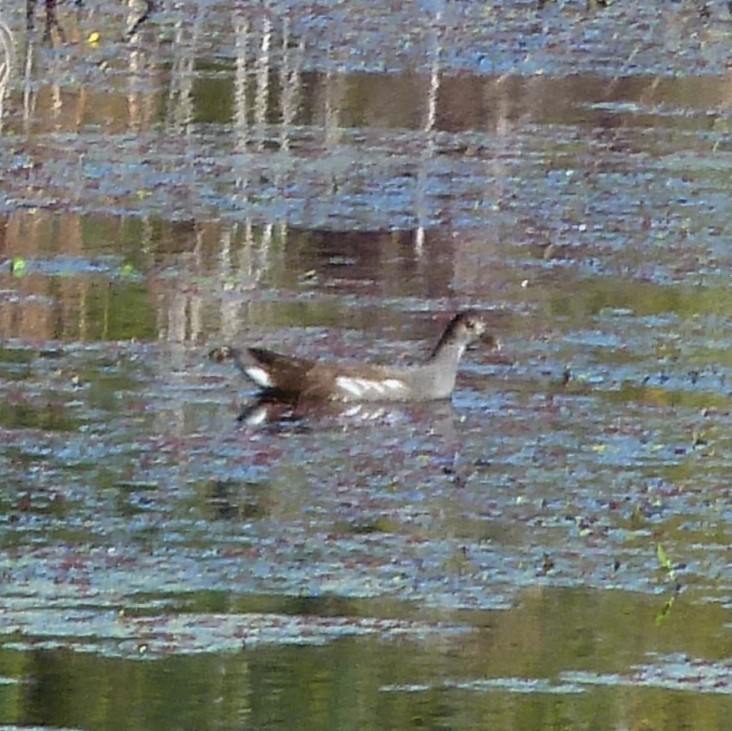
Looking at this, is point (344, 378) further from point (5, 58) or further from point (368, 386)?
point (5, 58)

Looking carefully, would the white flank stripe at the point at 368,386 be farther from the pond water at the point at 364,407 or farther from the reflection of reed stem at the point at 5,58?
the reflection of reed stem at the point at 5,58

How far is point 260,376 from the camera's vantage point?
9.83m

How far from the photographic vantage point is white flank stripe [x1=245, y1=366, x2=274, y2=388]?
32.2 ft

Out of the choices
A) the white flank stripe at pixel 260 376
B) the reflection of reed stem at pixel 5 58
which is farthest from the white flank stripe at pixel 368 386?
the reflection of reed stem at pixel 5 58

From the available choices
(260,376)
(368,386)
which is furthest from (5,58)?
(368,386)

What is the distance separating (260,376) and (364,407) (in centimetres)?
38

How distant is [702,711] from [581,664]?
1.36ft

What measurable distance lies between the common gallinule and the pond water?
77 millimetres

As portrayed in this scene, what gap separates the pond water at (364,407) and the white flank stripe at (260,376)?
85 mm

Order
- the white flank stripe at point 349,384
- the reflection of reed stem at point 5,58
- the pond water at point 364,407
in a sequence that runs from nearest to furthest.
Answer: the pond water at point 364,407 → the white flank stripe at point 349,384 → the reflection of reed stem at point 5,58

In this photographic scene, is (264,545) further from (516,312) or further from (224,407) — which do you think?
(516,312)

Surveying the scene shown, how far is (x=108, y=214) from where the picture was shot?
516 inches

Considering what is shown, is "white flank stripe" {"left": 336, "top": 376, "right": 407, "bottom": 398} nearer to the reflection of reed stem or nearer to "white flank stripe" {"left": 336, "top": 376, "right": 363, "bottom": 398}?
"white flank stripe" {"left": 336, "top": 376, "right": 363, "bottom": 398}

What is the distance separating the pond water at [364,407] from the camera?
23.5 ft
